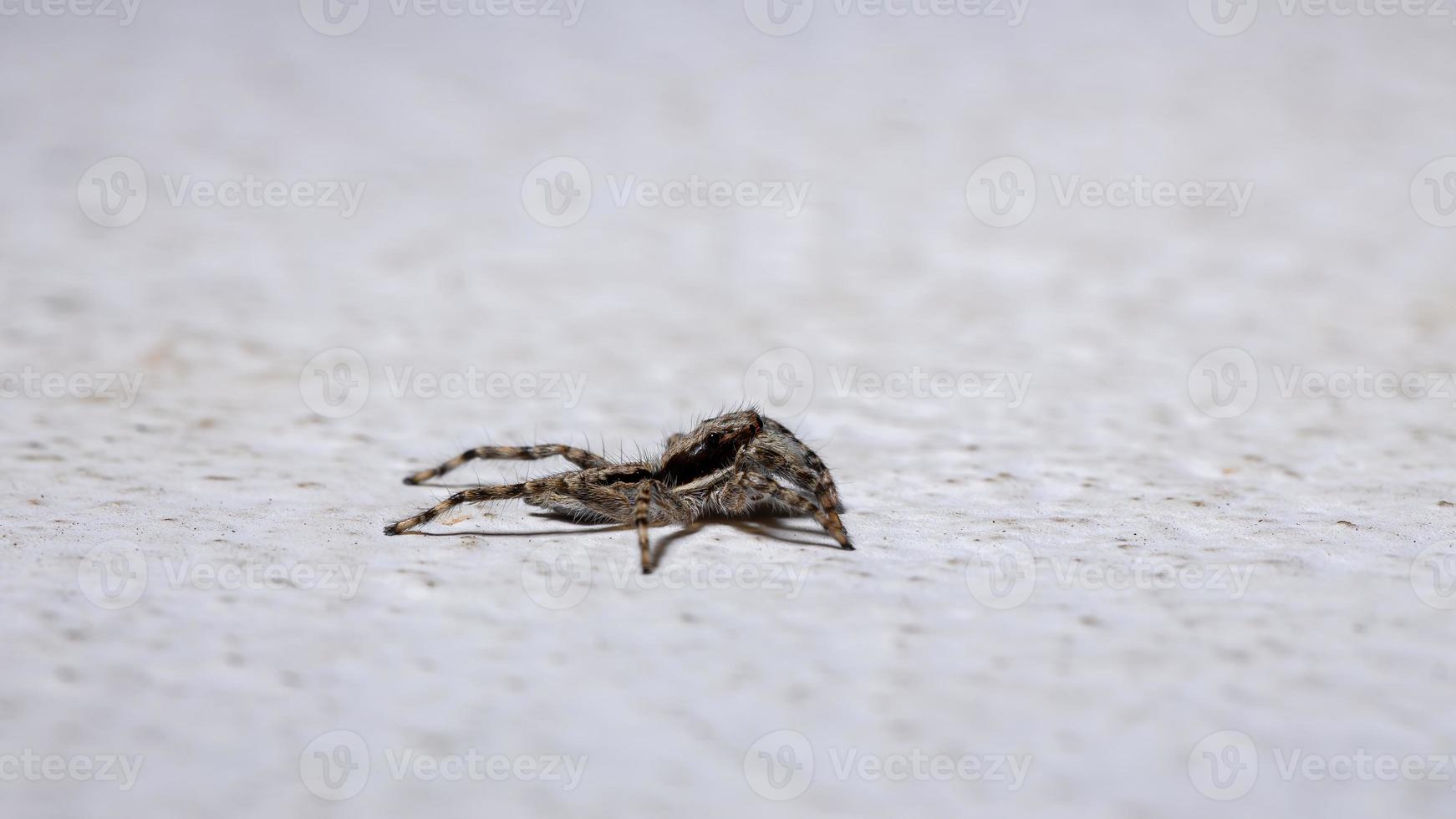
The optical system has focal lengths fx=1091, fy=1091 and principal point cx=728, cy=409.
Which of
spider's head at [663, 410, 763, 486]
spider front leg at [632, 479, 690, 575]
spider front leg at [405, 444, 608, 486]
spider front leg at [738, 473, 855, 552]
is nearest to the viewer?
spider front leg at [632, 479, 690, 575]

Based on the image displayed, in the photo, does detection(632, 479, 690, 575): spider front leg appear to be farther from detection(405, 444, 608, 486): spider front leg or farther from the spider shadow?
detection(405, 444, 608, 486): spider front leg

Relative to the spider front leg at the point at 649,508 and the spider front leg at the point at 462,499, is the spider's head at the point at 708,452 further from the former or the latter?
the spider front leg at the point at 462,499

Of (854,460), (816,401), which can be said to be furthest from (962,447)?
(816,401)

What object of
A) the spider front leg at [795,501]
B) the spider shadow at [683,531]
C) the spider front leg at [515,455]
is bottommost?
the spider shadow at [683,531]

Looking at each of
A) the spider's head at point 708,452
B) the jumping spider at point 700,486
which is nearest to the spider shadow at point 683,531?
the jumping spider at point 700,486

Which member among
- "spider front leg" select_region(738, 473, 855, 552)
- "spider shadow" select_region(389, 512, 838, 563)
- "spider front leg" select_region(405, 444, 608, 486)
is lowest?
"spider shadow" select_region(389, 512, 838, 563)

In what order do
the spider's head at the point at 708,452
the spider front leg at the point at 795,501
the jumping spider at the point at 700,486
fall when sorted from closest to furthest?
the spider front leg at the point at 795,501, the jumping spider at the point at 700,486, the spider's head at the point at 708,452

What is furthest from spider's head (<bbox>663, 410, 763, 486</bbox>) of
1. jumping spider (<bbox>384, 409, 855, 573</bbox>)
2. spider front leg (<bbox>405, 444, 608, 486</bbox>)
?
spider front leg (<bbox>405, 444, 608, 486</bbox>)

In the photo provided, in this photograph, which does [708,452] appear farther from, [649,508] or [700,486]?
[649,508]
